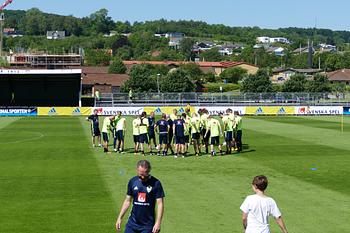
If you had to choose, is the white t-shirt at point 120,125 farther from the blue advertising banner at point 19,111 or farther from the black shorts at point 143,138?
the blue advertising banner at point 19,111

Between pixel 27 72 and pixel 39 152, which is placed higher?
pixel 27 72

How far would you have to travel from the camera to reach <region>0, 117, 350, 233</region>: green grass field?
14922 millimetres

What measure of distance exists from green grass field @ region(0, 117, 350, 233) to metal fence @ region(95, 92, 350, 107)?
4008cm

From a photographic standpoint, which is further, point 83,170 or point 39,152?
point 39,152

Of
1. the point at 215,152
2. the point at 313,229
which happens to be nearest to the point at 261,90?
the point at 215,152

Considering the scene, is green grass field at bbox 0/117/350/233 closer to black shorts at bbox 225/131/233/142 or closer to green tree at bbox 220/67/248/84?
black shorts at bbox 225/131/233/142

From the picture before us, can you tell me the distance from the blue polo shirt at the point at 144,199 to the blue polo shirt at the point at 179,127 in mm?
16801

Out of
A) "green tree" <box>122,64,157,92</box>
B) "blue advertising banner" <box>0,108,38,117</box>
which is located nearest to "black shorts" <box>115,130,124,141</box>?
"blue advertising banner" <box>0,108,38,117</box>

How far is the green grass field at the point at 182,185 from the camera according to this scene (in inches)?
587

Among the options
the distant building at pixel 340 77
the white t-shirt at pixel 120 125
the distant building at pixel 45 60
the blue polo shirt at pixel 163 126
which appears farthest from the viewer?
the distant building at pixel 340 77

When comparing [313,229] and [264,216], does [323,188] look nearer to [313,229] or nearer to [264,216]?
[313,229]

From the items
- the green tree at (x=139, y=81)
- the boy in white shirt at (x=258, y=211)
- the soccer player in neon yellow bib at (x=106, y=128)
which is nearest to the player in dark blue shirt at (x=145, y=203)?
the boy in white shirt at (x=258, y=211)

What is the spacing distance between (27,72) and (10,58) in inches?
3031

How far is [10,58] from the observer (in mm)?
144500
